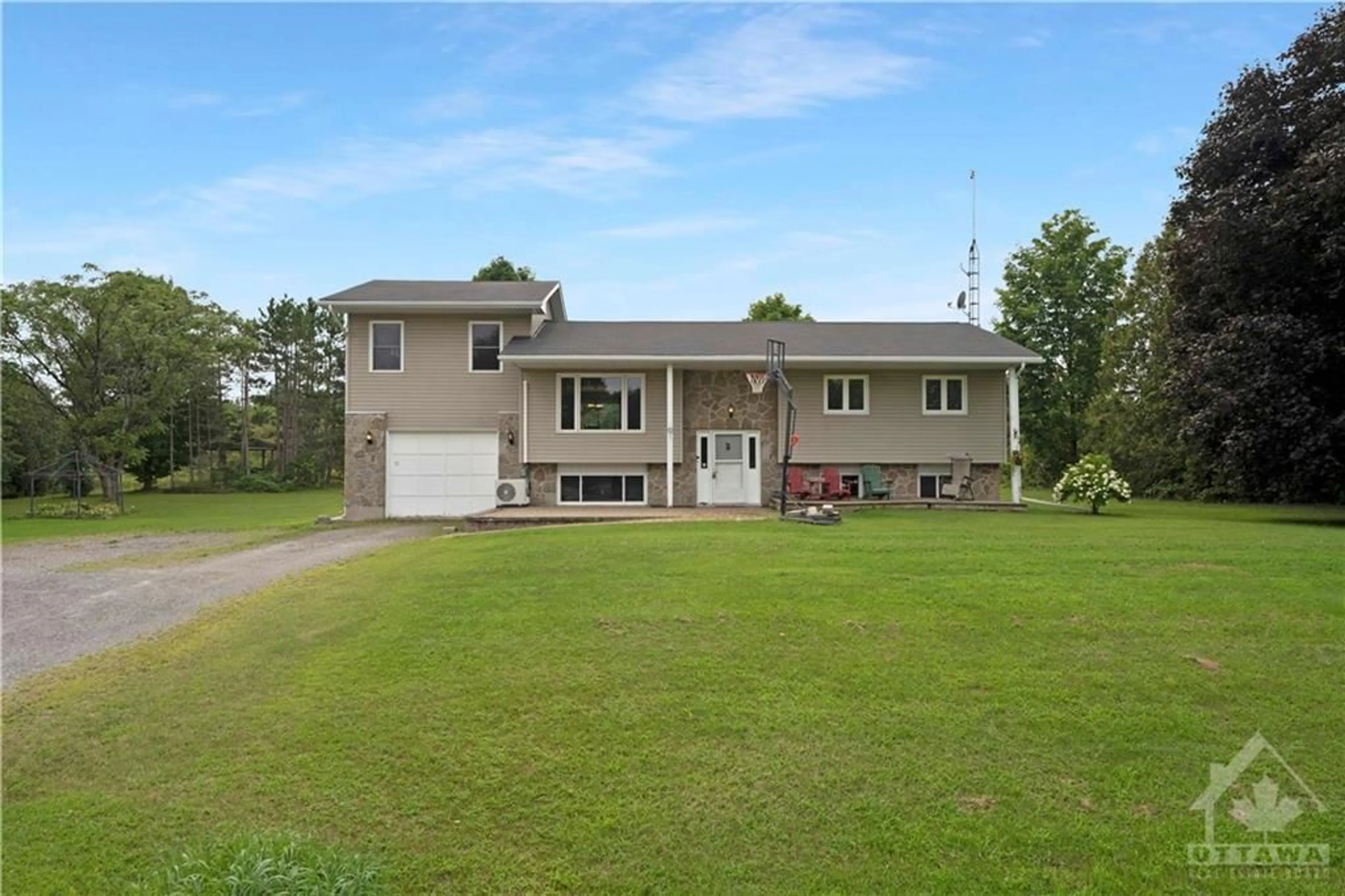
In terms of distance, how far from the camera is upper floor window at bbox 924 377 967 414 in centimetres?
2030

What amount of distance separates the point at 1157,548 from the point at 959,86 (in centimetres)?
1011

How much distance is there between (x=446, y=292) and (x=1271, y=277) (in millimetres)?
20238

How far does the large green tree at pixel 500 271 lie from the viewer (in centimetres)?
4181

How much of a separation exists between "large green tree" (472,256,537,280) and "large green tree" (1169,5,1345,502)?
3050cm

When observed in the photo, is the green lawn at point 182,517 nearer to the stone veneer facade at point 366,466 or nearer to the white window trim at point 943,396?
the stone veneer facade at point 366,466

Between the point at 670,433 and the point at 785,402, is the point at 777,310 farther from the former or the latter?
the point at 670,433

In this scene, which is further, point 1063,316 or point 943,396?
point 1063,316

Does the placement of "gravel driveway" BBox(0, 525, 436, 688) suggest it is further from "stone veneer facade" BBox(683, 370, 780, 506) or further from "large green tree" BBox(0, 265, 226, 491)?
"large green tree" BBox(0, 265, 226, 491)

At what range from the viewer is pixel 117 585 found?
10.7m

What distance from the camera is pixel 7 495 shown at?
135ft

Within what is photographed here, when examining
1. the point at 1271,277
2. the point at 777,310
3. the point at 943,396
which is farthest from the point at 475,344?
the point at 777,310

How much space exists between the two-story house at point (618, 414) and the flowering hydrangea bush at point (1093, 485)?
169 centimetres

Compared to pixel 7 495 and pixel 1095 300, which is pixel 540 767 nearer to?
pixel 1095 300

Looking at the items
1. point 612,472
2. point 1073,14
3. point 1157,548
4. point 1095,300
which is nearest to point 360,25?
point 612,472
